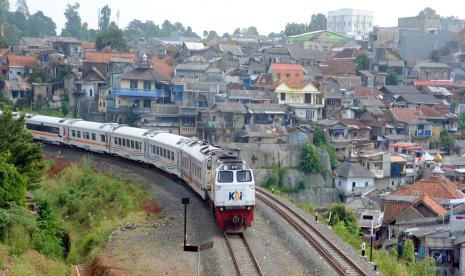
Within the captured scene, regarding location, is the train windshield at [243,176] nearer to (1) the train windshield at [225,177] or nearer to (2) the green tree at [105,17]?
(1) the train windshield at [225,177]

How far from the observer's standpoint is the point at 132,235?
50.7 feet

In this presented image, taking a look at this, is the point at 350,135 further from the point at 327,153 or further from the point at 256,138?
the point at 256,138

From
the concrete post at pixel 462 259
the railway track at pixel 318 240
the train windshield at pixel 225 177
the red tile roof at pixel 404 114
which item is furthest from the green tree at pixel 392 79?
the train windshield at pixel 225 177

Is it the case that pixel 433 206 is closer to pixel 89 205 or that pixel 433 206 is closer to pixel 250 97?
pixel 89 205

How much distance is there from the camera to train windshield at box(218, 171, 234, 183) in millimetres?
15375

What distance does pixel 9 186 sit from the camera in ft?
48.2

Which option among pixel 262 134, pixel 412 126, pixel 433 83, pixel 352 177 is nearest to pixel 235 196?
pixel 352 177

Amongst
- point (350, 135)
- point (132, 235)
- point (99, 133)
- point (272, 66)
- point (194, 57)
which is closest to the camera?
point (132, 235)

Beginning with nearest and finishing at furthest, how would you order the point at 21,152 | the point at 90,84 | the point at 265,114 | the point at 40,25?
1. the point at 21,152
2. the point at 265,114
3. the point at 90,84
4. the point at 40,25

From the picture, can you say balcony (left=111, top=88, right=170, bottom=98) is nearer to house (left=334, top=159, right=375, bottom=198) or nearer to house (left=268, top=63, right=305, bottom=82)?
house (left=268, top=63, right=305, bottom=82)

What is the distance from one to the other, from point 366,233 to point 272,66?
85.5 feet

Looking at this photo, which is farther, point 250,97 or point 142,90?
point 250,97

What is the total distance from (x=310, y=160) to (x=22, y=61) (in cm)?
2680

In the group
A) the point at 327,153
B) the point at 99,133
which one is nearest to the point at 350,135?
the point at 327,153
